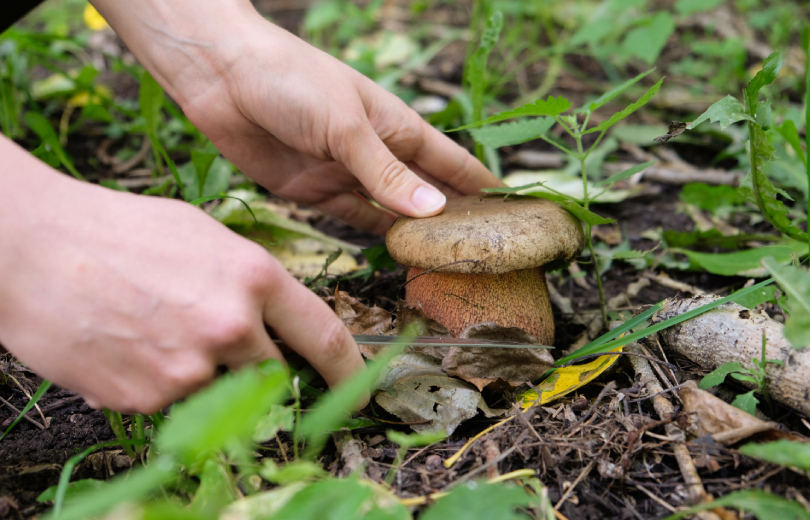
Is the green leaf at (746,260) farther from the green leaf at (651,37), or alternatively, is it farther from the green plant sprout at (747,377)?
the green leaf at (651,37)

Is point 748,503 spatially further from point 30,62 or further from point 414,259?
point 30,62

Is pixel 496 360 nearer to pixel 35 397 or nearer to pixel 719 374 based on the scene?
pixel 719 374

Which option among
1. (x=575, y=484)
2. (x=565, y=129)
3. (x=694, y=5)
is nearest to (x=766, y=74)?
(x=565, y=129)

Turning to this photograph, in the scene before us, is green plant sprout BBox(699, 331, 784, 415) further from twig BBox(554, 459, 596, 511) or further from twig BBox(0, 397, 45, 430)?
twig BBox(0, 397, 45, 430)

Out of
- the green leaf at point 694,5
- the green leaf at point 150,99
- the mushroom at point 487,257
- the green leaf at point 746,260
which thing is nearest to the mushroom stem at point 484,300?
the mushroom at point 487,257

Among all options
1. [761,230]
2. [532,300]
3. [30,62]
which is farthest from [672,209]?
[30,62]

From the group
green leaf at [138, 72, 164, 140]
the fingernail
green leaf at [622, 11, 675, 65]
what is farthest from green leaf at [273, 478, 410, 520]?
green leaf at [622, 11, 675, 65]
